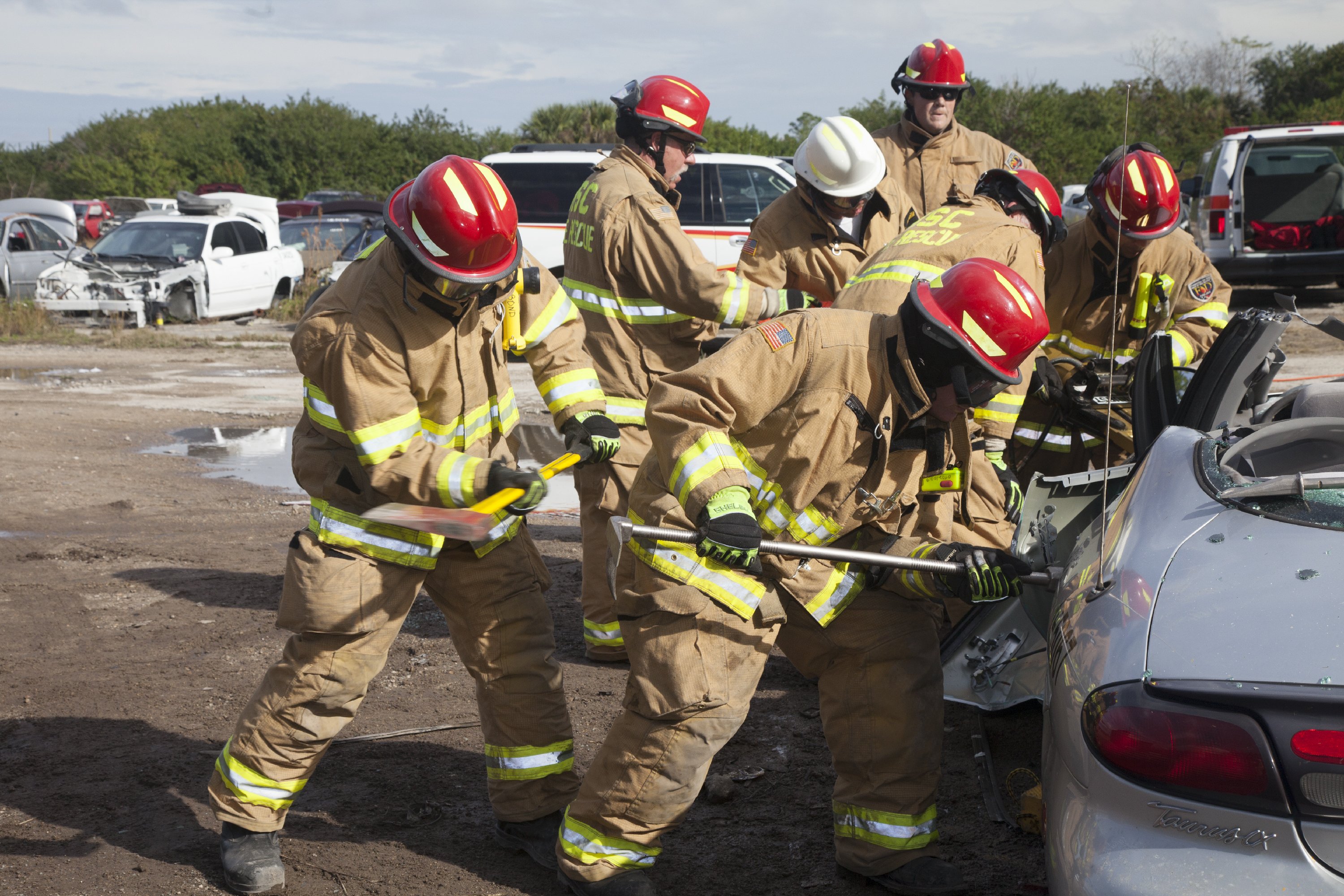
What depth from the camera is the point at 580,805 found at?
9.62 feet

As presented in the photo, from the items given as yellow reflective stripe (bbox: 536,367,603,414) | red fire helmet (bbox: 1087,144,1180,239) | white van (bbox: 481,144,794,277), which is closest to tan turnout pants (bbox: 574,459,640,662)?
yellow reflective stripe (bbox: 536,367,603,414)

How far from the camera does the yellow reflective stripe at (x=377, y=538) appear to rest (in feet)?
10.2

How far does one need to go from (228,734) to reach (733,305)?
2332 mm

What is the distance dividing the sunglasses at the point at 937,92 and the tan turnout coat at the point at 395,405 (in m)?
2.79

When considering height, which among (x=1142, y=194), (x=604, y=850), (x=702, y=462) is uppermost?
(x=1142, y=194)

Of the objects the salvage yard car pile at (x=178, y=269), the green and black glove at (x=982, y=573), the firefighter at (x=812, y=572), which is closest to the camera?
the firefighter at (x=812, y=572)

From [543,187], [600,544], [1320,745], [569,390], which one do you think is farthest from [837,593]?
[543,187]

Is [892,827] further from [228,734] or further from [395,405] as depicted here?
[228,734]

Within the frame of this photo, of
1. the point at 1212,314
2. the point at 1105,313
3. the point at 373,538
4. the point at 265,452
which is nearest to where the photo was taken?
the point at 373,538

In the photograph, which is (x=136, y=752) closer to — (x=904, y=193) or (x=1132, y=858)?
(x=1132, y=858)

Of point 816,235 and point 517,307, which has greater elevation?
point 816,235

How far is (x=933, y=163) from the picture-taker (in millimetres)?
5613

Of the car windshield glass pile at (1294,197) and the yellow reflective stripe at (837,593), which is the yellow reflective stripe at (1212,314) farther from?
the car windshield glass pile at (1294,197)

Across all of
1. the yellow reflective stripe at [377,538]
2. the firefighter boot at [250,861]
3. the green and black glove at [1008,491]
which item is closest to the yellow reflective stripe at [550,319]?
the yellow reflective stripe at [377,538]
